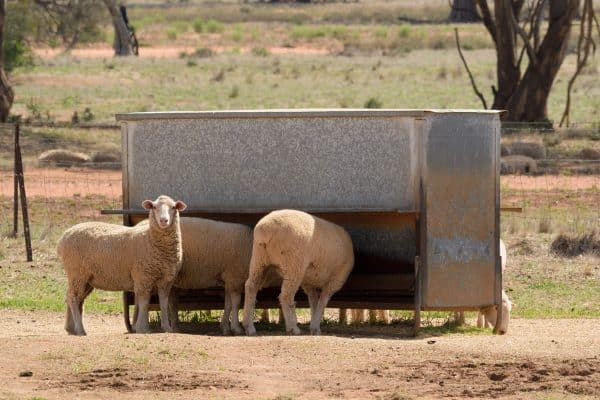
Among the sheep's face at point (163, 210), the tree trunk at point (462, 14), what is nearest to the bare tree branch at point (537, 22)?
the sheep's face at point (163, 210)

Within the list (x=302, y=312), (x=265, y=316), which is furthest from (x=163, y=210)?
(x=302, y=312)

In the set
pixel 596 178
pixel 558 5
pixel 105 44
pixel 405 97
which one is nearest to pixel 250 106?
pixel 405 97

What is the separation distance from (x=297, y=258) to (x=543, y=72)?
20382 millimetres

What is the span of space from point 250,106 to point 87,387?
2932 cm

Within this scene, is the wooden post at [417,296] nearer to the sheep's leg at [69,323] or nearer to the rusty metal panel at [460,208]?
the rusty metal panel at [460,208]

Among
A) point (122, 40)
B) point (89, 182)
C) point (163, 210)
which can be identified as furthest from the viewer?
point (122, 40)

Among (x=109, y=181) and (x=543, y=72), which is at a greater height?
(x=543, y=72)

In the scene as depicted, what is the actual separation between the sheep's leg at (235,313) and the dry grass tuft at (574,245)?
5.97m

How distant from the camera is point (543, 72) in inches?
1245

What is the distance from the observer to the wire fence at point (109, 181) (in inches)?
788

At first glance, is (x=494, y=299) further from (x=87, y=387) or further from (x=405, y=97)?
(x=405, y=97)

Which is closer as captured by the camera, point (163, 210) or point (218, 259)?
point (163, 210)

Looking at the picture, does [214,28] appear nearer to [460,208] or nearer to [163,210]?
[460,208]

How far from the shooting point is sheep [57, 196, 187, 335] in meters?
12.4
